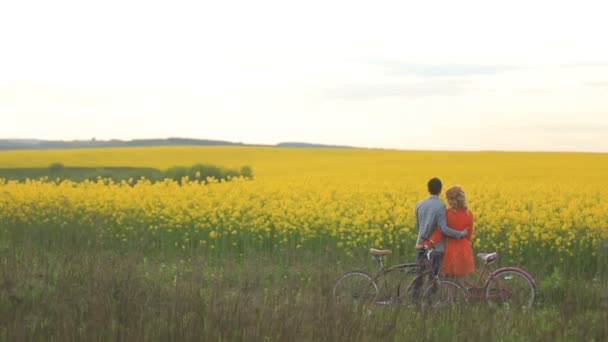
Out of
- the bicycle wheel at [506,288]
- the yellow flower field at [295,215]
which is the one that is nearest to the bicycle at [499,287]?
the bicycle wheel at [506,288]

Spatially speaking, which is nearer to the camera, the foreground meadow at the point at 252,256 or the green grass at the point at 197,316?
the green grass at the point at 197,316

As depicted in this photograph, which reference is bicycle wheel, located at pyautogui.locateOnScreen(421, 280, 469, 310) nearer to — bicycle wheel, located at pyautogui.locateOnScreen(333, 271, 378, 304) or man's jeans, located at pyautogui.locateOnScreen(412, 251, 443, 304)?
man's jeans, located at pyautogui.locateOnScreen(412, 251, 443, 304)

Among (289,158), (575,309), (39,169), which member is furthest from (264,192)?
Answer: (289,158)

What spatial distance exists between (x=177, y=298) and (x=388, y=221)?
10.1 m

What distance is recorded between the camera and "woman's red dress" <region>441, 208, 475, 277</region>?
971 centimetres

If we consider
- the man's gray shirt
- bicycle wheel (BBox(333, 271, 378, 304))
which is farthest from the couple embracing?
bicycle wheel (BBox(333, 271, 378, 304))

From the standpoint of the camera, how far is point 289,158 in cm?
5178

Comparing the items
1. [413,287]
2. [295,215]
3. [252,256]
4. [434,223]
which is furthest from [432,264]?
[295,215]

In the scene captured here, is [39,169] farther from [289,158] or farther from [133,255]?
[133,255]

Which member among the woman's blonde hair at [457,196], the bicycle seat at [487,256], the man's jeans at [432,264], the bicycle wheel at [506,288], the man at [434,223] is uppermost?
the woman's blonde hair at [457,196]

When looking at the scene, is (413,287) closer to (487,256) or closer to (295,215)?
(487,256)

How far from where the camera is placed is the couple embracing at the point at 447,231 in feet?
31.5

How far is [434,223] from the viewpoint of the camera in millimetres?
9633

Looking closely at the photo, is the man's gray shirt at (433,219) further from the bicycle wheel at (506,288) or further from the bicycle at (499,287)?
the bicycle wheel at (506,288)
